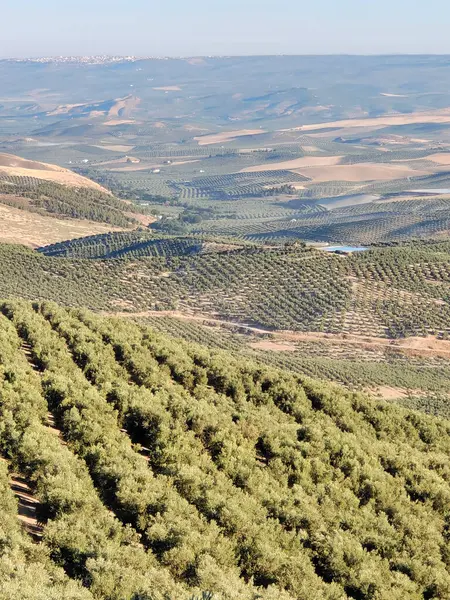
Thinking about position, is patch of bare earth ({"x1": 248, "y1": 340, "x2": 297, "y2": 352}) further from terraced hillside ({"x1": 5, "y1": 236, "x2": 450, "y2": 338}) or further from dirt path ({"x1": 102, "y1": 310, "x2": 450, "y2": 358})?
terraced hillside ({"x1": 5, "y1": 236, "x2": 450, "y2": 338})

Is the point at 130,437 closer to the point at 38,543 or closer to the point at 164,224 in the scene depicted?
the point at 38,543

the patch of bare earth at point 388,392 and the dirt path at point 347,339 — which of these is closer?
the patch of bare earth at point 388,392

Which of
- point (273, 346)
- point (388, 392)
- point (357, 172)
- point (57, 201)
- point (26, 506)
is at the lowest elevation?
point (273, 346)

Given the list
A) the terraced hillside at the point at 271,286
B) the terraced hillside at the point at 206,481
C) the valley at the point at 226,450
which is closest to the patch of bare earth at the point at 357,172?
the terraced hillside at the point at 271,286

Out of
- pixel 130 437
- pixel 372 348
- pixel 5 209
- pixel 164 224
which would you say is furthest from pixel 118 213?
pixel 130 437

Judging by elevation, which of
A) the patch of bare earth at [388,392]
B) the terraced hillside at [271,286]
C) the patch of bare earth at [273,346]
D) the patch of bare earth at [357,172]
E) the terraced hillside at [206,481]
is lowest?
the patch of bare earth at [273,346]

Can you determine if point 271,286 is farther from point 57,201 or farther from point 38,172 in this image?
point 38,172

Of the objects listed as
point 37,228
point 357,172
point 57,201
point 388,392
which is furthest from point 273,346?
point 357,172

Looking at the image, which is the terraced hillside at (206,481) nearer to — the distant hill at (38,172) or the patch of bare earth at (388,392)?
the patch of bare earth at (388,392)
